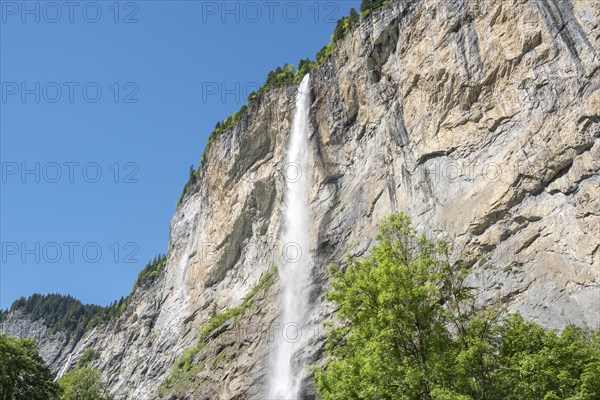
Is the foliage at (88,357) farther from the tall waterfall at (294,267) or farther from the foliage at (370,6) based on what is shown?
the foliage at (370,6)

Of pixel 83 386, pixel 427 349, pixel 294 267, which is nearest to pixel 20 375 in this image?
pixel 83 386

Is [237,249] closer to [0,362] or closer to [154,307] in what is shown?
[154,307]

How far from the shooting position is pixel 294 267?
45.8m

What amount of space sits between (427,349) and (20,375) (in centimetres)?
2453

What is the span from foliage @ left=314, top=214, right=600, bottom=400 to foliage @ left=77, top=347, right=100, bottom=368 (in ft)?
270

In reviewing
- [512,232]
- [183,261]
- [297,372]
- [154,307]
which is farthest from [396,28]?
[154,307]

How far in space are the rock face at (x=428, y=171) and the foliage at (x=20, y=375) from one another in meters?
13.2

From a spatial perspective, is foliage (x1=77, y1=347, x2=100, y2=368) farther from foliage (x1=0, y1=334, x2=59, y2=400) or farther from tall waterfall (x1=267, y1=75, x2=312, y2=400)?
foliage (x1=0, y1=334, x2=59, y2=400)

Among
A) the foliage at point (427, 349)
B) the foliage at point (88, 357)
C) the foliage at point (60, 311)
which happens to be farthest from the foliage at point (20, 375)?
the foliage at point (60, 311)

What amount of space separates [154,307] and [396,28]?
4824 cm

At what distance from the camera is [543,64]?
101 feet

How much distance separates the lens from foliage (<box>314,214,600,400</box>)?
1477cm

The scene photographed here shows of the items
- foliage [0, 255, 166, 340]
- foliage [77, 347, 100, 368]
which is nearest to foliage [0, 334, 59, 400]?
foliage [77, 347, 100, 368]

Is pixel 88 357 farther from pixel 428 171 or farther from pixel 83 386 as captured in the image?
pixel 428 171
